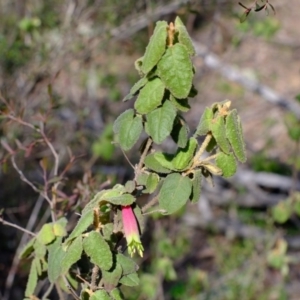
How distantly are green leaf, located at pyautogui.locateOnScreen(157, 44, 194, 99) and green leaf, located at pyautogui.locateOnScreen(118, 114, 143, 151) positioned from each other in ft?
0.49

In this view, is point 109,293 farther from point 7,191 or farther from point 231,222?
point 231,222

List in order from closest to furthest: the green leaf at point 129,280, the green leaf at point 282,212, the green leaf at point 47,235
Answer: the green leaf at point 129,280 → the green leaf at point 47,235 → the green leaf at point 282,212

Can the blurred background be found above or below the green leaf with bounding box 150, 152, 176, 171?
below

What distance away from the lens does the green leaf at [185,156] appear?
51.5 inches

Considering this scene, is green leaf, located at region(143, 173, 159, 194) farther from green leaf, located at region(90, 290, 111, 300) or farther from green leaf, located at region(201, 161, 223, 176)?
green leaf, located at region(90, 290, 111, 300)

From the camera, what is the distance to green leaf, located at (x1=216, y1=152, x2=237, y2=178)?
130 cm

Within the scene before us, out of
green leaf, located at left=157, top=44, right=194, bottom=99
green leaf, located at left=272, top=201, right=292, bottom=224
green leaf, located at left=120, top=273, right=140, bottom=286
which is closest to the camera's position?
green leaf, located at left=157, top=44, right=194, bottom=99

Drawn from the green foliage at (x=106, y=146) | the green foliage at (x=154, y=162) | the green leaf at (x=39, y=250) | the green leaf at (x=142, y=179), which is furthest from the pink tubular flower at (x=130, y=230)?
the green foliage at (x=106, y=146)

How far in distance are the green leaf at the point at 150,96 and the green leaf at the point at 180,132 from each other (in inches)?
3.5

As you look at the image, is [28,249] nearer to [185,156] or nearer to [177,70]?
[185,156]

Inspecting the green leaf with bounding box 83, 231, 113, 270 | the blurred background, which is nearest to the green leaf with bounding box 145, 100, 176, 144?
the green leaf with bounding box 83, 231, 113, 270

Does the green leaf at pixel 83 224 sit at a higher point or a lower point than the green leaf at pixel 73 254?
higher

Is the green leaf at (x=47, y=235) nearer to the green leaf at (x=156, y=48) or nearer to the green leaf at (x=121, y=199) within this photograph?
the green leaf at (x=121, y=199)

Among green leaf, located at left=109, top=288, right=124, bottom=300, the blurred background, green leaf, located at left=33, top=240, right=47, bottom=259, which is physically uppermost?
green leaf, located at left=109, top=288, right=124, bottom=300
